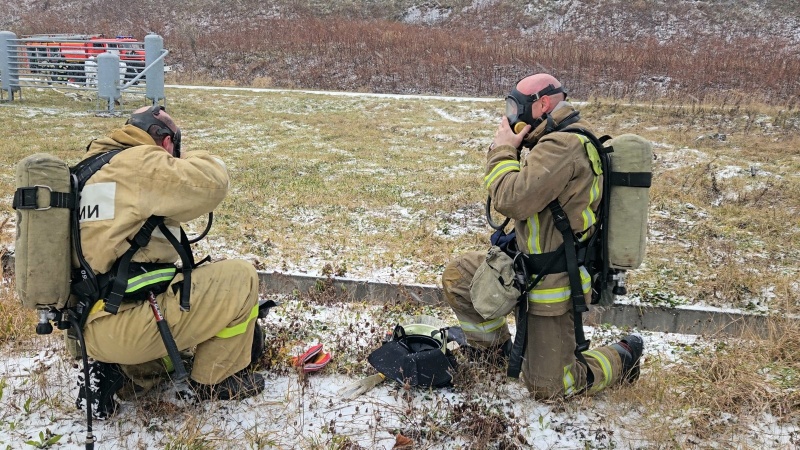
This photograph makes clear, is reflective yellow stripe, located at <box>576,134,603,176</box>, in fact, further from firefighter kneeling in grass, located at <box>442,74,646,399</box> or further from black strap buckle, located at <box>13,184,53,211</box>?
black strap buckle, located at <box>13,184,53,211</box>

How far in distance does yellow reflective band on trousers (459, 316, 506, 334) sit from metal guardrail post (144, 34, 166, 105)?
40.0ft

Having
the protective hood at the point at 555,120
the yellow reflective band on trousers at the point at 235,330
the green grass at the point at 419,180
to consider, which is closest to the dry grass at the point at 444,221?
the green grass at the point at 419,180

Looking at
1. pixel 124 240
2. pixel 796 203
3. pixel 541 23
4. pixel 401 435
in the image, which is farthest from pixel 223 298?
pixel 541 23

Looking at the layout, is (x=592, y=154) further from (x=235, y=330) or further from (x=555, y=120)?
(x=235, y=330)

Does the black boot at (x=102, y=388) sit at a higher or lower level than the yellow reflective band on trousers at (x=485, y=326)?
lower

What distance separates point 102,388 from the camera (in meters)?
3.16

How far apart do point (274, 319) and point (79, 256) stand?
1932mm

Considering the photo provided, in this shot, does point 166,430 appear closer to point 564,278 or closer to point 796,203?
point 564,278

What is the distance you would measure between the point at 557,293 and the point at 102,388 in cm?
250

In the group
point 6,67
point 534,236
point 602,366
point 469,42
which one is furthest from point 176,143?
point 469,42

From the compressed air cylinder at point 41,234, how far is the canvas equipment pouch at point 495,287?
213 centimetres

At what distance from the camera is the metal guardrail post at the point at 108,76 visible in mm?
13234

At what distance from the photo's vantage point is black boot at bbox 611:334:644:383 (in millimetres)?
3621

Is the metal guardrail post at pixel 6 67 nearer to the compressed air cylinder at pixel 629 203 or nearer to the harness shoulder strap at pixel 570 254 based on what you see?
the harness shoulder strap at pixel 570 254
